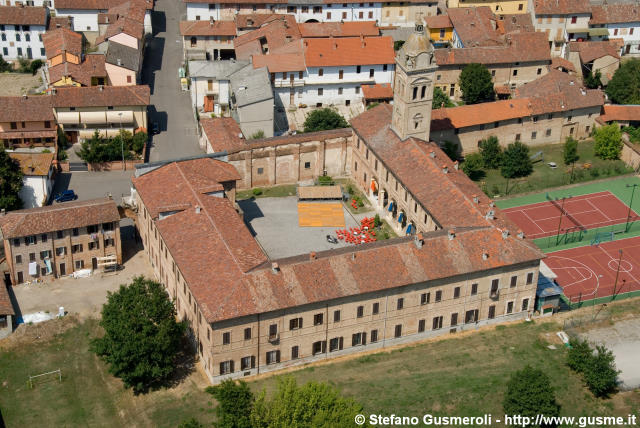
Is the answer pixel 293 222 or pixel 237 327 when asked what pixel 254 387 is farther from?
pixel 293 222

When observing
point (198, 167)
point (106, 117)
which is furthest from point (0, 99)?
point (198, 167)

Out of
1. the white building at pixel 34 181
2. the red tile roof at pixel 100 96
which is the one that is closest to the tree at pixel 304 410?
the white building at pixel 34 181

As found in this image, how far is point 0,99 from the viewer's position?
11888cm

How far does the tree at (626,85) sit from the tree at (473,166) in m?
27.5

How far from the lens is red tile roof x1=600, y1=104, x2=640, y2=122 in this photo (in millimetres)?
125000

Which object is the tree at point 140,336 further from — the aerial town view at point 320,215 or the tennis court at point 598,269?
the tennis court at point 598,269

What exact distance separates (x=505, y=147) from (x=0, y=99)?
67533 millimetres

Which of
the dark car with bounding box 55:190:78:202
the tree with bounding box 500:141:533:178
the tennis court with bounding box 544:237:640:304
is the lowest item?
the tennis court with bounding box 544:237:640:304

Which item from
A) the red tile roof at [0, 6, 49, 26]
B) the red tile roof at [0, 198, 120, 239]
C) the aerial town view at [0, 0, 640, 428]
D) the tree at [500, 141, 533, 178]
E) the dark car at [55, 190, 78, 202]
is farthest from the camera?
the red tile roof at [0, 6, 49, 26]

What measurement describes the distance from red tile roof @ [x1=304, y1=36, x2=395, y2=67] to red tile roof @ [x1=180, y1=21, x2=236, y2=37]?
17215 mm

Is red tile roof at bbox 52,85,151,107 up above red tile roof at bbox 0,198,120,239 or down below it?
above

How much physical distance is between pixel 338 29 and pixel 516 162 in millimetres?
41664

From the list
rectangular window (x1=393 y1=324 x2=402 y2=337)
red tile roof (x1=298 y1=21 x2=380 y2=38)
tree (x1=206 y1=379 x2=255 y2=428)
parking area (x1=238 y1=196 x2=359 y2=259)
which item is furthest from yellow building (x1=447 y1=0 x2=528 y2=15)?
tree (x1=206 y1=379 x2=255 y2=428)

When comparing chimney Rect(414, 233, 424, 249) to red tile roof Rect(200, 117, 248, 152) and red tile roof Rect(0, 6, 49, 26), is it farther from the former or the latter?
red tile roof Rect(0, 6, 49, 26)
